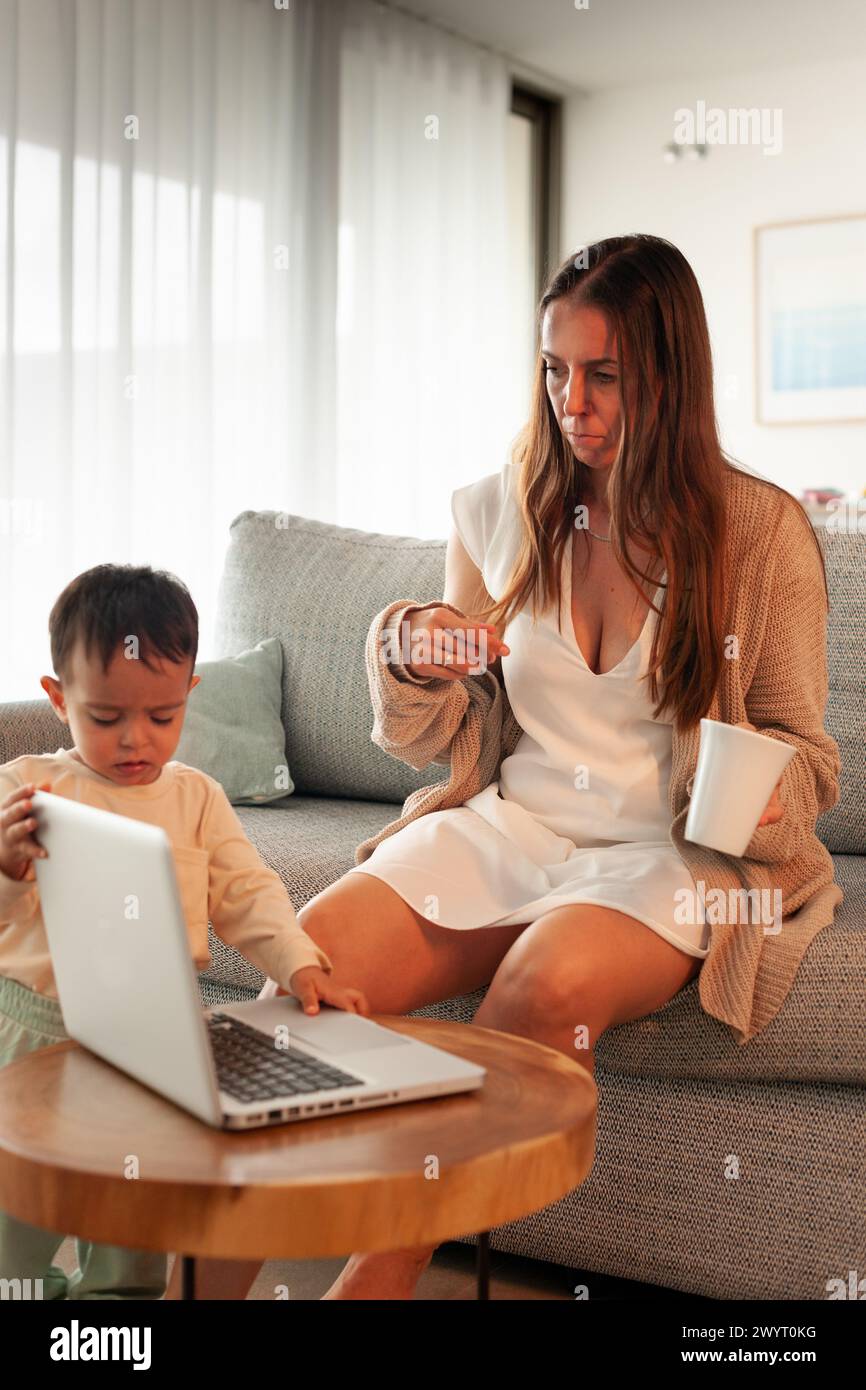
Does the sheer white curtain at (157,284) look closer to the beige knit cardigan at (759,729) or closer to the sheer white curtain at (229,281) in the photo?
the sheer white curtain at (229,281)

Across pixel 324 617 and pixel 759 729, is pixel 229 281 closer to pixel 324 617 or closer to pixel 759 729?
pixel 324 617

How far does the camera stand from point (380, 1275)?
4.43 feet

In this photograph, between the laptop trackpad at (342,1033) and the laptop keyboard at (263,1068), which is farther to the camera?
the laptop trackpad at (342,1033)

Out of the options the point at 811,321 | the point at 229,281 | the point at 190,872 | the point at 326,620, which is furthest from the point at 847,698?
the point at 811,321

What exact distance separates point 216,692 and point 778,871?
110 centimetres

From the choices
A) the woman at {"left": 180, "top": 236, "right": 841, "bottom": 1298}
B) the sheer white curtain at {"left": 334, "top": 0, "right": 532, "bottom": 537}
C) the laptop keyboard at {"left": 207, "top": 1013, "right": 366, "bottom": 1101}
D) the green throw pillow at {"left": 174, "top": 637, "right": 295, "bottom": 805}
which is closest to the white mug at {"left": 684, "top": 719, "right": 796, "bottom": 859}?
the woman at {"left": 180, "top": 236, "right": 841, "bottom": 1298}

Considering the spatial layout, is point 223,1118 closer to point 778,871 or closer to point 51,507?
point 778,871

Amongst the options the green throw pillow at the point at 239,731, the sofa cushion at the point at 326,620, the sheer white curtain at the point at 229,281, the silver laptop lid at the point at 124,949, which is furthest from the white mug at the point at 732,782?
the sheer white curtain at the point at 229,281

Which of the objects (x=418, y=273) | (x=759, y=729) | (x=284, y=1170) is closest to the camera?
(x=284, y=1170)

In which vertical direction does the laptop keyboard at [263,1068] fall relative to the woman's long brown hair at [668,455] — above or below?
below

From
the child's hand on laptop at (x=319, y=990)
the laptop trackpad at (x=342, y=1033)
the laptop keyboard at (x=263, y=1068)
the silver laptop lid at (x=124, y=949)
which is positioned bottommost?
the laptop keyboard at (x=263, y=1068)

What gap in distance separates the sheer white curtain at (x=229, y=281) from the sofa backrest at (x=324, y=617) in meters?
0.94

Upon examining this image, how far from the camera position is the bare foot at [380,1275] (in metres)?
Result: 1.35

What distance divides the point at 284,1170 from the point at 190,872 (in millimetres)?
456
